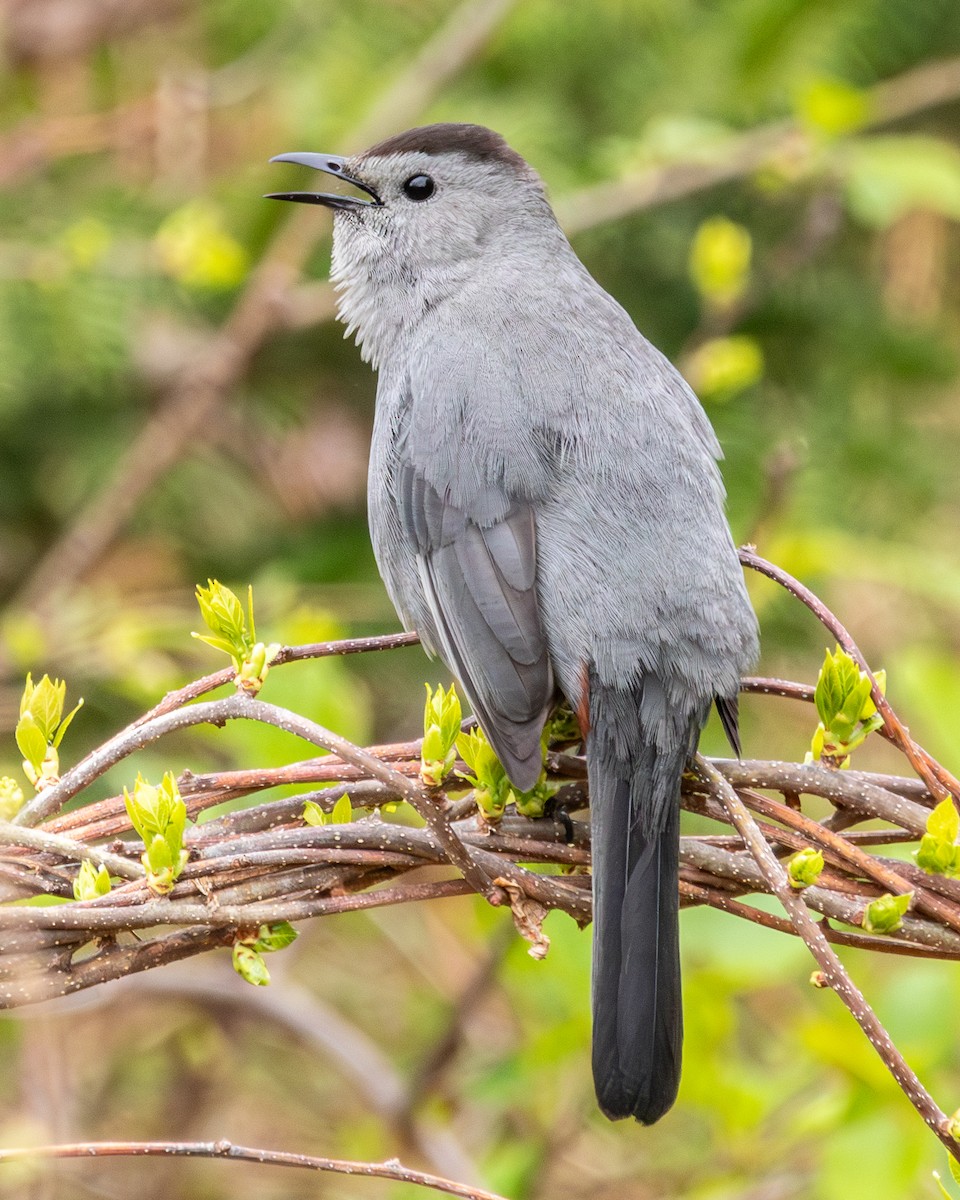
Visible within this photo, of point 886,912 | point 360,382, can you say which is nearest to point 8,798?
point 886,912

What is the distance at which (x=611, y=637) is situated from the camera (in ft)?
7.56

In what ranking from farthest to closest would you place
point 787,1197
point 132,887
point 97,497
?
point 97,497 < point 787,1197 < point 132,887

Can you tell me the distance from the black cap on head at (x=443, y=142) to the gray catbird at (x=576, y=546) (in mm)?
272

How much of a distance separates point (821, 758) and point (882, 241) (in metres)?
4.32

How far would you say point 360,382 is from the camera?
5.04 m

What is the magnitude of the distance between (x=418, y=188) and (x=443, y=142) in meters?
0.13

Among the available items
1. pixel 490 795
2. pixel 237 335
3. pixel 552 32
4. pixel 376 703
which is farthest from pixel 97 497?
pixel 490 795

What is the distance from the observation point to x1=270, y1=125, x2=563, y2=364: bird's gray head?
3174 millimetres

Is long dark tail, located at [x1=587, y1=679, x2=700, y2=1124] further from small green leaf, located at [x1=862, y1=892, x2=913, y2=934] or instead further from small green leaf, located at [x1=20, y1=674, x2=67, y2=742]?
small green leaf, located at [x1=20, y1=674, x2=67, y2=742]

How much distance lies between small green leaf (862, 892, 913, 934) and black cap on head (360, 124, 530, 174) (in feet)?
7.34

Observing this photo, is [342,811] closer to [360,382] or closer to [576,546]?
[576,546]

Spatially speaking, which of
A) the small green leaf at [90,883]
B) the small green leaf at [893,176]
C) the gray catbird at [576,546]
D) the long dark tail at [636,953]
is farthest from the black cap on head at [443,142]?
the small green leaf at [90,883]

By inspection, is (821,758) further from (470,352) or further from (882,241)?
(882,241)

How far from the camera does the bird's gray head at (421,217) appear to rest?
317 cm
